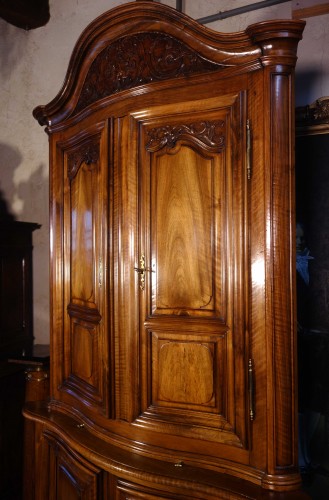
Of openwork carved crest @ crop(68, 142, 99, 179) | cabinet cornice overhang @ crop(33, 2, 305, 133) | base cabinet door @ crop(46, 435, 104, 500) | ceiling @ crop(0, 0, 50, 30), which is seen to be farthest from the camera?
ceiling @ crop(0, 0, 50, 30)

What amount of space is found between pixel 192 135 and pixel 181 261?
17.1 inches

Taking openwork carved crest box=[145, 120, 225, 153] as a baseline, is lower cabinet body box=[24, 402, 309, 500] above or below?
below

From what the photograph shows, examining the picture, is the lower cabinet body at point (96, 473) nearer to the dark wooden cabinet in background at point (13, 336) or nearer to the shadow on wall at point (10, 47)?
the dark wooden cabinet in background at point (13, 336)

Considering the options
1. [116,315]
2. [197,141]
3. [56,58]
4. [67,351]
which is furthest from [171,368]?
[56,58]

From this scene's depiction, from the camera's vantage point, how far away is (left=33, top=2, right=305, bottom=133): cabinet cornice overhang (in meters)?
1.37

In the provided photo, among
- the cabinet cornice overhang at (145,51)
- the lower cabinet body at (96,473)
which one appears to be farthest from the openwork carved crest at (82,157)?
the lower cabinet body at (96,473)

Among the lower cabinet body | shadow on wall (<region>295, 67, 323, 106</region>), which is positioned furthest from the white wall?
shadow on wall (<region>295, 67, 323, 106</region>)

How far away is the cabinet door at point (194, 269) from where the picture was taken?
4.73ft

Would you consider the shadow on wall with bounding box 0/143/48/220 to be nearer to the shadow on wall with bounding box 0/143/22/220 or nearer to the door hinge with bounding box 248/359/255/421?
the shadow on wall with bounding box 0/143/22/220

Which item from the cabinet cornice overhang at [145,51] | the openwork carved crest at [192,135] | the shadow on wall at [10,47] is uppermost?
the shadow on wall at [10,47]

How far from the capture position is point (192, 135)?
153cm

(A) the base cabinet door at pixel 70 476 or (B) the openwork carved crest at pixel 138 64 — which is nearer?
(B) the openwork carved crest at pixel 138 64

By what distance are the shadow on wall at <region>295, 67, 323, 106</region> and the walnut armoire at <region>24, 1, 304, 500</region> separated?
682 millimetres

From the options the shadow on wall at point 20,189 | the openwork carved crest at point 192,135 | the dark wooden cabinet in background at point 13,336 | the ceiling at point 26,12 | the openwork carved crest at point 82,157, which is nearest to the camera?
the openwork carved crest at point 192,135
